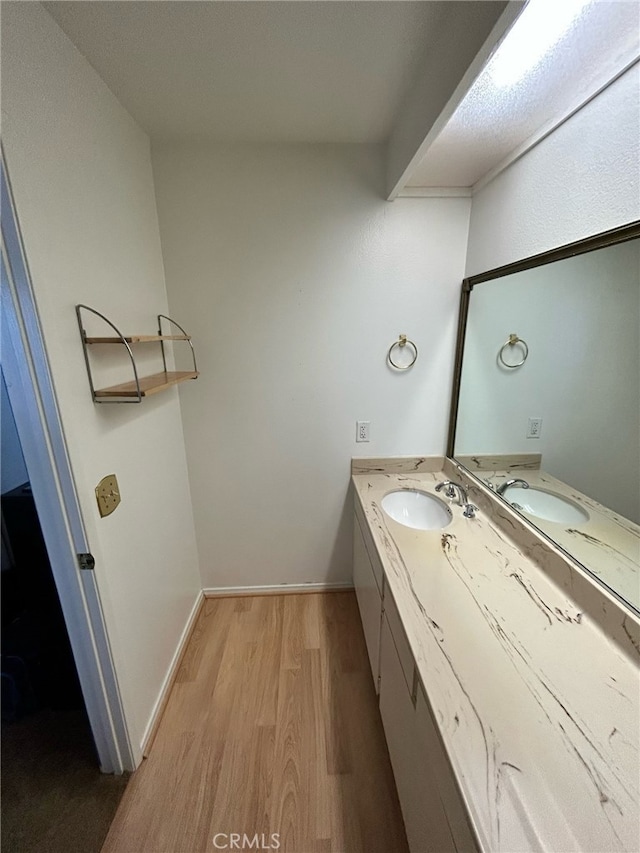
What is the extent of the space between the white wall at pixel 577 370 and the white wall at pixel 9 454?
2.04 m

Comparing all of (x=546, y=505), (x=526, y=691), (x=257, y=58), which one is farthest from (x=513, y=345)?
(x=257, y=58)

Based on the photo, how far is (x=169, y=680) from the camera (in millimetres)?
1598

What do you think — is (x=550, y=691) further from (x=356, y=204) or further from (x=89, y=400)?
(x=356, y=204)

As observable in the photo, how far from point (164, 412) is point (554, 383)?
1.68 meters

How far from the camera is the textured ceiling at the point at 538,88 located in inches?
30.9

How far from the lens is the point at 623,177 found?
871 mm

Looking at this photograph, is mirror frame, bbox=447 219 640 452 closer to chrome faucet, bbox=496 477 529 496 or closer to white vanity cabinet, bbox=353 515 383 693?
chrome faucet, bbox=496 477 529 496

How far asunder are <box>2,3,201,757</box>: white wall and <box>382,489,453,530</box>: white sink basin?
113 cm

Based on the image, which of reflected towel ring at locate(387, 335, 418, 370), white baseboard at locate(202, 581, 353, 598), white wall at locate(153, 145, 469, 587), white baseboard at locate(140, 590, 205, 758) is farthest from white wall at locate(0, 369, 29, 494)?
reflected towel ring at locate(387, 335, 418, 370)

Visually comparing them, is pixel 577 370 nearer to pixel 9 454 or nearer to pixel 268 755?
pixel 268 755

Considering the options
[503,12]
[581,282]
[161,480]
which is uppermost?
[503,12]

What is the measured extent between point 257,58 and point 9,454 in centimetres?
170

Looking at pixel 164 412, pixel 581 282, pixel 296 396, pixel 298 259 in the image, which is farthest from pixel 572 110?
pixel 164 412

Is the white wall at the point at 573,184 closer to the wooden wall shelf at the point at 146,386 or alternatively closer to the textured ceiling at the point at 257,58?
the textured ceiling at the point at 257,58
